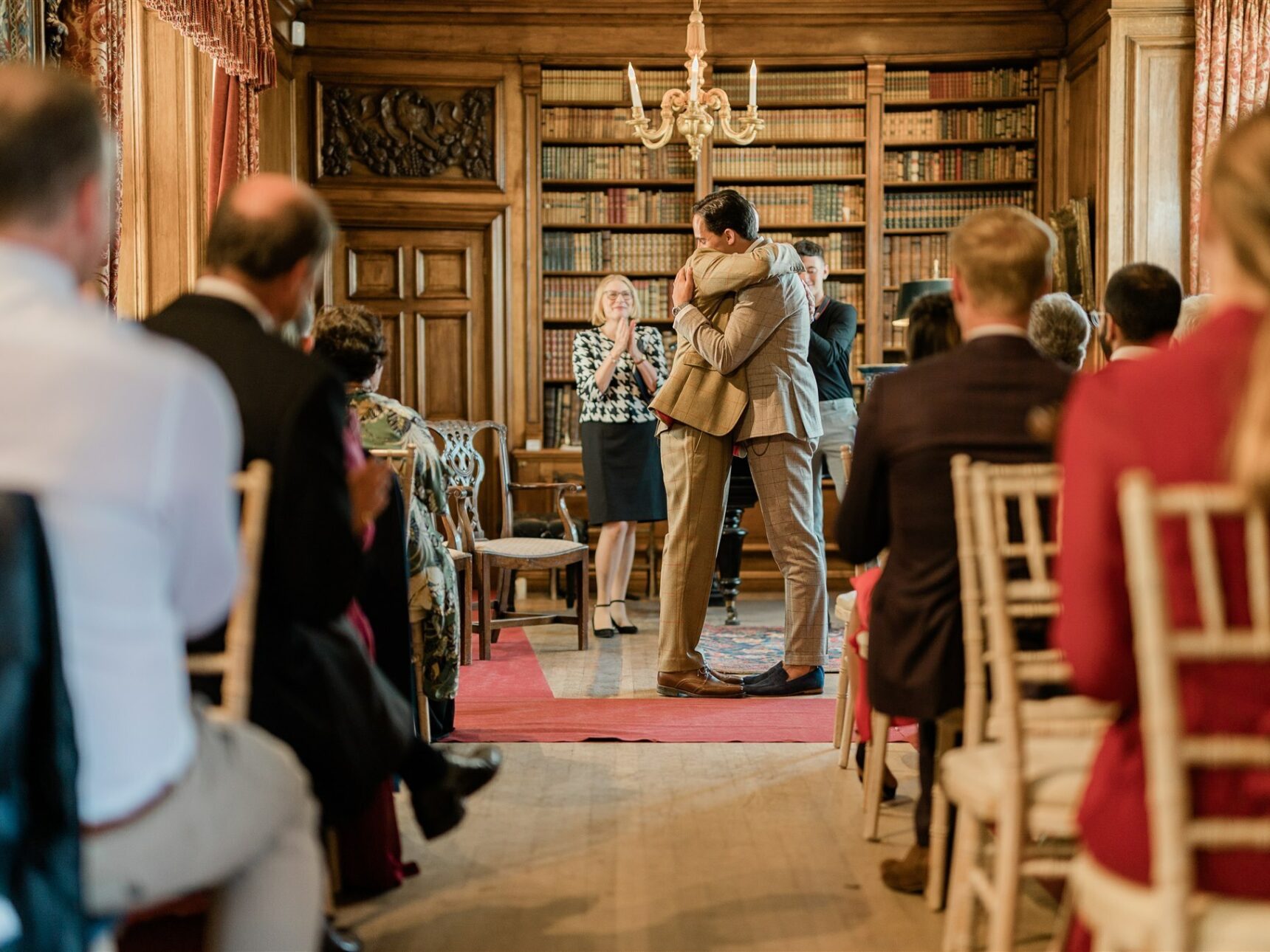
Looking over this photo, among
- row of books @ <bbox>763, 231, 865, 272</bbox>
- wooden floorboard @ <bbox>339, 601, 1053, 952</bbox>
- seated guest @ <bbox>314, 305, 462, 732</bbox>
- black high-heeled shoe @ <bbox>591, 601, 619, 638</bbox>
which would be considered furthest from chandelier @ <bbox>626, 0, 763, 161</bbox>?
wooden floorboard @ <bbox>339, 601, 1053, 952</bbox>

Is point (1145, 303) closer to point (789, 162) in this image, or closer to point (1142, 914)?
point (1142, 914)

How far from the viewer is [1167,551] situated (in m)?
1.32

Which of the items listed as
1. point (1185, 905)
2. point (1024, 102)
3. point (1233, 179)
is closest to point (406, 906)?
point (1185, 905)

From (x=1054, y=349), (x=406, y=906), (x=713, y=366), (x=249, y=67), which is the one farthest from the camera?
(x=249, y=67)

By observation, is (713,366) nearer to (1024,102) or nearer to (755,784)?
(755,784)

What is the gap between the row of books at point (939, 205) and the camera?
7508mm

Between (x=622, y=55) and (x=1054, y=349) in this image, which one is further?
(x=622, y=55)

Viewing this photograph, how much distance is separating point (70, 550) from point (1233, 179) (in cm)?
120

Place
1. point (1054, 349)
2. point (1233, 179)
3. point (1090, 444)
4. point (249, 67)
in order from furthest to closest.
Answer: point (249, 67) → point (1054, 349) → point (1090, 444) → point (1233, 179)

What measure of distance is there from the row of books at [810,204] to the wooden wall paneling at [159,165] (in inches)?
127

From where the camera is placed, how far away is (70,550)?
4.30 ft

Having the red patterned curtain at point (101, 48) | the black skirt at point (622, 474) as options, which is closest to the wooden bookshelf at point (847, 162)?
the black skirt at point (622, 474)

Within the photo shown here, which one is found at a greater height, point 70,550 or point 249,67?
point 249,67

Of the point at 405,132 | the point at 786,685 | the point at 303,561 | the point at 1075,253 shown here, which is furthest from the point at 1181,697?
the point at 405,132
